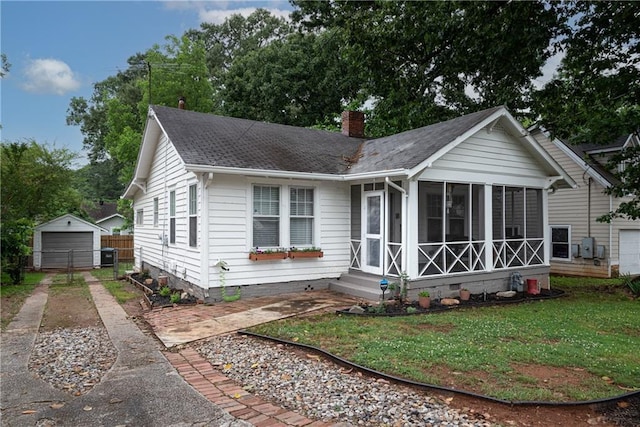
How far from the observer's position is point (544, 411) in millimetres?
3678

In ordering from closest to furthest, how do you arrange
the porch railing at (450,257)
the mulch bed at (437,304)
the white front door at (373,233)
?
the mulch bed at (437,304) → the porch railing at (450,257) → the white front door at (373,233)

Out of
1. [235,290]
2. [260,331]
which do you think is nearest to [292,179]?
[235,290]

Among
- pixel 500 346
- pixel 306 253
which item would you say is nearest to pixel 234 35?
pixel 306 253

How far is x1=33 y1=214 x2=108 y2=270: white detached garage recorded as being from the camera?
1920cm

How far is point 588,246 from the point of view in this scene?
14906 mm

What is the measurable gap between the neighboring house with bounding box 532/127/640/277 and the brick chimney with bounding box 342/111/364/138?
6.29 m

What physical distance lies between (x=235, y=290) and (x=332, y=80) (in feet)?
60.7

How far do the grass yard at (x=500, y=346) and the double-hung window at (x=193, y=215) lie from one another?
370 centimetres

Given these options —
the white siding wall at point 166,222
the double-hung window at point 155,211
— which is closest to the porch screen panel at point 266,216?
the white siding wall at point 166,222

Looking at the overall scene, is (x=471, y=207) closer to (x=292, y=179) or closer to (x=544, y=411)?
(x=292, y=179)

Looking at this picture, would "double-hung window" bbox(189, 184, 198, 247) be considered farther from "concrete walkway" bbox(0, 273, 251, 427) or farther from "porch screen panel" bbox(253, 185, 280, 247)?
"concrete walkway" bbox(0, 273, 251, 427)

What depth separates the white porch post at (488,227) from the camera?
1041cm

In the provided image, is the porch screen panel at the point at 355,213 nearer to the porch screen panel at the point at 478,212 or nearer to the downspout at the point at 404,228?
the downspout at the point at 404,228

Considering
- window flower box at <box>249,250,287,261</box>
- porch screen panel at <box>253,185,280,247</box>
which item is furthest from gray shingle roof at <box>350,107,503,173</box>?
window flower box at <box>249,250,287,261</box>
